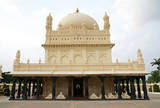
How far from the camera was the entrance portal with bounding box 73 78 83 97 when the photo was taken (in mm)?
20925

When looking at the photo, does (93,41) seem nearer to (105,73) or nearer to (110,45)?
(110,45)

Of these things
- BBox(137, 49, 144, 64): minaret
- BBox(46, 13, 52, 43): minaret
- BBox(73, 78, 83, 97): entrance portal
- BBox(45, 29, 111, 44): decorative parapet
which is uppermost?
BBox(46, 13, 52, 43): minaret

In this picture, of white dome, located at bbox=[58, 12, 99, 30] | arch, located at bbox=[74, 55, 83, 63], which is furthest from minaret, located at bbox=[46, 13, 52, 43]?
arch, located at bbox=[74, 55, 83, 63]

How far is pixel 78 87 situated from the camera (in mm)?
21234

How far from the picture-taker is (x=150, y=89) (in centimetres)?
3956

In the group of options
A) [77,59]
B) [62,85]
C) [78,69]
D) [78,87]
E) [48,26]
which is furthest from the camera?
[48,26]

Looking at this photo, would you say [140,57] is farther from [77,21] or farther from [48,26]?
[48,26]

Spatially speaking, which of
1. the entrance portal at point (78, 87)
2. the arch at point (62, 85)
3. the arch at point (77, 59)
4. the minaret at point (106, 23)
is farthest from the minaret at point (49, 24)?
the entrance portal at point (78, 87)

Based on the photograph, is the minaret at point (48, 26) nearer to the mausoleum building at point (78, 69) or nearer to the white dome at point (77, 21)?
the mausoleum building at point (78, 69)

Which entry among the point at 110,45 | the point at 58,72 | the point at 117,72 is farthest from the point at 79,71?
the point at 110,45

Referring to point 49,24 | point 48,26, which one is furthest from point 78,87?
point 49,24

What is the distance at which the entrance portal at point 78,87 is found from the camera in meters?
20.9

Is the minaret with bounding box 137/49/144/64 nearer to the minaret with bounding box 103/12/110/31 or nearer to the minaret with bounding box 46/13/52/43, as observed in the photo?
the minaret with bounding box 103/12/110/31

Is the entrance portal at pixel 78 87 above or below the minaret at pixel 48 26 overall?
below
